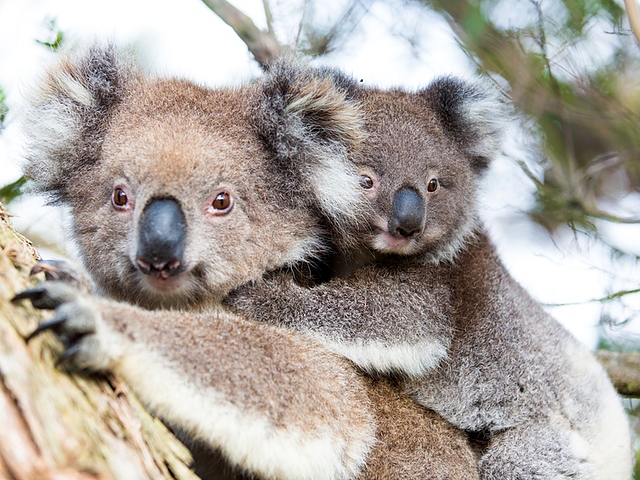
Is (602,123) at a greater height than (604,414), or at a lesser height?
greater

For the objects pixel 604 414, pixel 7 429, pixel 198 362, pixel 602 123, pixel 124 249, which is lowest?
pixel 7 429

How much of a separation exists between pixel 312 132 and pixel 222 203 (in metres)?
0.64

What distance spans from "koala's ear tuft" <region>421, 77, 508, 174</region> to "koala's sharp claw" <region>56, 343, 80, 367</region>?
9.24 feet

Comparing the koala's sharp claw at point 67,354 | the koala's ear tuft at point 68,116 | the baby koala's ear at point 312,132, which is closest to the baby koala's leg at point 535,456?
the baby koala's ear at point 312,132

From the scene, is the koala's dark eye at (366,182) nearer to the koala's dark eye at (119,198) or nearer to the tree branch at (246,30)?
the tree branch at (246,30)

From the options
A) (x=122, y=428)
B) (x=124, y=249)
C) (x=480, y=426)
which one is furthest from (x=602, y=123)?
(x=122, y=428)

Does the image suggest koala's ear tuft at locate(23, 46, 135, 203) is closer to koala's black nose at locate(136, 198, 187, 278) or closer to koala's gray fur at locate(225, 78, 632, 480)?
koala's black nose at locate(136, 198, 187, 278)

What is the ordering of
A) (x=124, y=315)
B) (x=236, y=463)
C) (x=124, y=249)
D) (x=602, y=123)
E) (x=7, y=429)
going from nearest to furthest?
(x=7, y=429)
(x=124, y=315)
(x=236, y=463)
(x=124, y=249)
(x=602, y=123)

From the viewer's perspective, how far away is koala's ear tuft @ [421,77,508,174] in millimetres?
4051

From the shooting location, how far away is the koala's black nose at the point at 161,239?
246 cm

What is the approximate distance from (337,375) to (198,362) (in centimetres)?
77

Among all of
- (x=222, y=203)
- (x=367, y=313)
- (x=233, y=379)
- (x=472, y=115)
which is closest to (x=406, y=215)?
(x=367, y=313)

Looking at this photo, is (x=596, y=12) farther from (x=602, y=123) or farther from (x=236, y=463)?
(x=236, y=463)

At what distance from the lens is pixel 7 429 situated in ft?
5.06
